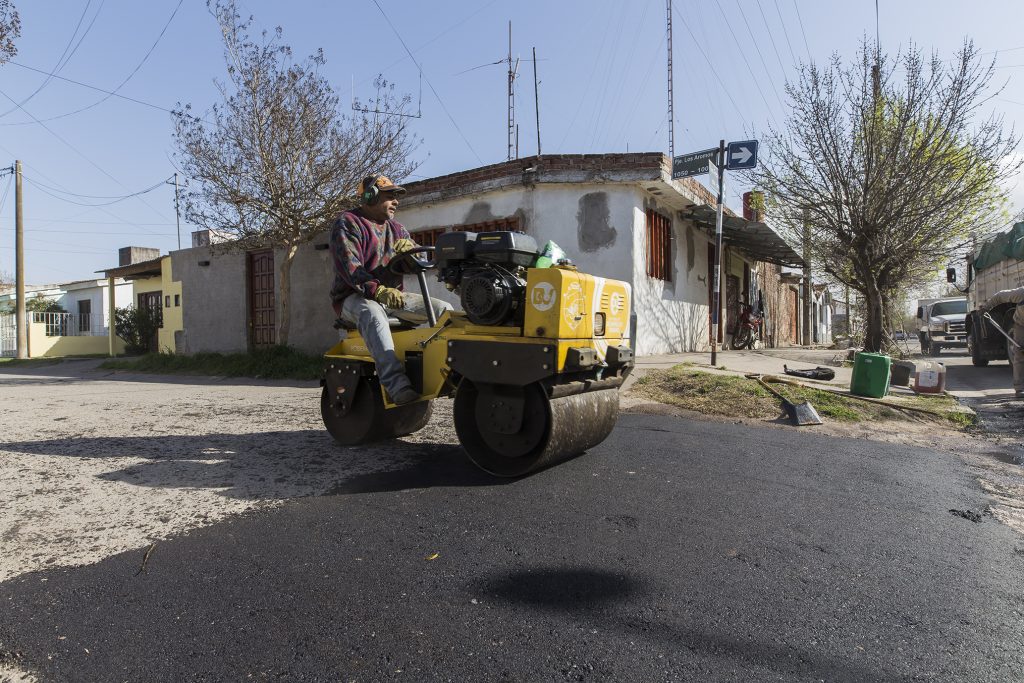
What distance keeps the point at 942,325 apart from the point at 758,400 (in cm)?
1690

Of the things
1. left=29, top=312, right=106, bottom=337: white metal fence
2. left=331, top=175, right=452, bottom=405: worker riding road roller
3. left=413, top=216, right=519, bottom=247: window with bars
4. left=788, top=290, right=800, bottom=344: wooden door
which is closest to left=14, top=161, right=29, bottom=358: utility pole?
left=29, top=312, right=106, bottom=337: white metal fence

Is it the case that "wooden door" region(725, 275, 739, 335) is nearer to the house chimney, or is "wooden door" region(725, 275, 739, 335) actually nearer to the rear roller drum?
the rear roller drum

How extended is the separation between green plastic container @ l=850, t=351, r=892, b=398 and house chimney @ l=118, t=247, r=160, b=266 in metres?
31.0

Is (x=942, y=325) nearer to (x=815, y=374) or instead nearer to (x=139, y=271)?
(x=815, y=374)

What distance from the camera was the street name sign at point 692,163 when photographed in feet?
30.6

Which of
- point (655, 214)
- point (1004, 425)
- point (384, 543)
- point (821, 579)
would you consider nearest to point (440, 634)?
point (384, 543)

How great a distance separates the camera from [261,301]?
48.6 ft

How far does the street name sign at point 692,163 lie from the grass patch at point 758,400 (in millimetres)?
3762

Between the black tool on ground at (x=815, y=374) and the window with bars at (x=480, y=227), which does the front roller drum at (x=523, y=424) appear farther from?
the window with bars at (x=480, y=227)

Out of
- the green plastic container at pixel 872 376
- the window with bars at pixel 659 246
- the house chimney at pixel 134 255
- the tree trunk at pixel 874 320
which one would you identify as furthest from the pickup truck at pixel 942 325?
the house chimney at pixel 134 255

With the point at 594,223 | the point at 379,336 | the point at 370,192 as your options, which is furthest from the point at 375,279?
the point at 594,223

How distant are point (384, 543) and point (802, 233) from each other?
44.2 ft

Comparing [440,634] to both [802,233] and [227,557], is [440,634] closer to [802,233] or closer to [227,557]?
[227,557]

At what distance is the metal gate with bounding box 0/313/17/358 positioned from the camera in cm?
2405
